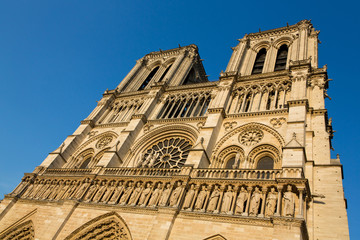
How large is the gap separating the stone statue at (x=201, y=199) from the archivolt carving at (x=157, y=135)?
5555mm

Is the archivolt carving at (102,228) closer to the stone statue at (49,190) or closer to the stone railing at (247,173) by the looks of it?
the stone railing at (247,173)

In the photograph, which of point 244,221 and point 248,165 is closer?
point 244,221

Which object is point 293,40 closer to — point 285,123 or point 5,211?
point 285,123

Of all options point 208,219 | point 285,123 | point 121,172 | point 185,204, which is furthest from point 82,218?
point 285,123

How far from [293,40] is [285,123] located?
9974 mm

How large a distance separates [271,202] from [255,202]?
56cm

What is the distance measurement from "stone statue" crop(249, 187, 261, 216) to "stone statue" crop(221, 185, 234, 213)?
79 cm

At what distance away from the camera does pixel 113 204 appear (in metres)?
12.8

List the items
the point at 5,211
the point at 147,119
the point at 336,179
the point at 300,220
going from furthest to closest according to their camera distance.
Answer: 1. the point at 147,119
2. the point at 5,211
3. the point at 336,179
4. the point at 300,220

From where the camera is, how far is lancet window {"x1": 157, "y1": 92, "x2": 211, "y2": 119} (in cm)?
1948

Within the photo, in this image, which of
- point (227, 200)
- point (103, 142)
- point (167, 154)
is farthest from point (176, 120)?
point (227, 200)

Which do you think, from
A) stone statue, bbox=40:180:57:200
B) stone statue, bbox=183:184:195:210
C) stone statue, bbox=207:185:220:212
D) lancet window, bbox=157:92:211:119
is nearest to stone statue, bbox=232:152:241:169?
stone statue, bbox=207:185:220:212

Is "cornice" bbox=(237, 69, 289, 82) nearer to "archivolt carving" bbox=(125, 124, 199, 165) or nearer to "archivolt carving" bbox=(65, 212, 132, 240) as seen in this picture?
"archivolt carving" bbox=(125, 124, 199, 165)

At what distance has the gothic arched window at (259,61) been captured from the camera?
2144 centimetres
